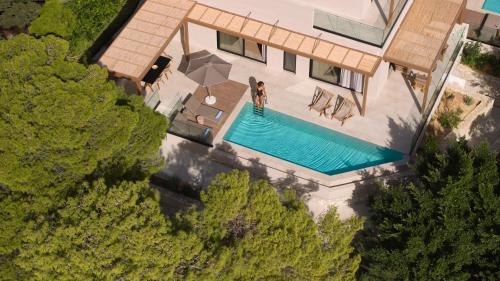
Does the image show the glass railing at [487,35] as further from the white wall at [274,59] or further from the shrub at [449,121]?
the white wall at [274,59]

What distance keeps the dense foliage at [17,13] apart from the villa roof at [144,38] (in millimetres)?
6871

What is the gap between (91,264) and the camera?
26469 millimetres

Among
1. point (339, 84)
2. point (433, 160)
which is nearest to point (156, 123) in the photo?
point (339, 84)

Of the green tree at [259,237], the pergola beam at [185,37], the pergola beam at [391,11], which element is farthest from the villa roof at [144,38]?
the pergola beam at [391,11]

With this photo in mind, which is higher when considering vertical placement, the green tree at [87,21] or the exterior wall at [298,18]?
the exterior wall at [298,18]

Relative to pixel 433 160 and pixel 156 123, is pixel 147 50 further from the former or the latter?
pixel 433 160

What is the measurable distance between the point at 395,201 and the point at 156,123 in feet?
38.7

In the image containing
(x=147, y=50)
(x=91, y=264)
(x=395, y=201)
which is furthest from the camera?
(x=147, y=50)

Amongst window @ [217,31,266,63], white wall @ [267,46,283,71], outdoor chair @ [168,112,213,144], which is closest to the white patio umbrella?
window @ [217,31,266,63]

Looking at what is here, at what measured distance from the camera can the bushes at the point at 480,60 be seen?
41.2m

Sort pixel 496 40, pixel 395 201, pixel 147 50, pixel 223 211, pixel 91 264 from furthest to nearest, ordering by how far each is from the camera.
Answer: pixel 496 40, pixel 147 50, pixel 395 201, pixel 223 211, pixel 91 264

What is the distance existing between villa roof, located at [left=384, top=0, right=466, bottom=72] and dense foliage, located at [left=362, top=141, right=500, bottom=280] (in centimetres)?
505

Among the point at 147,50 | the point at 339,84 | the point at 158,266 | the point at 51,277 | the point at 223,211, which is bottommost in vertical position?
the point at 51,277

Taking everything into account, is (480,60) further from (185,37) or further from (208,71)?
(185,37)
